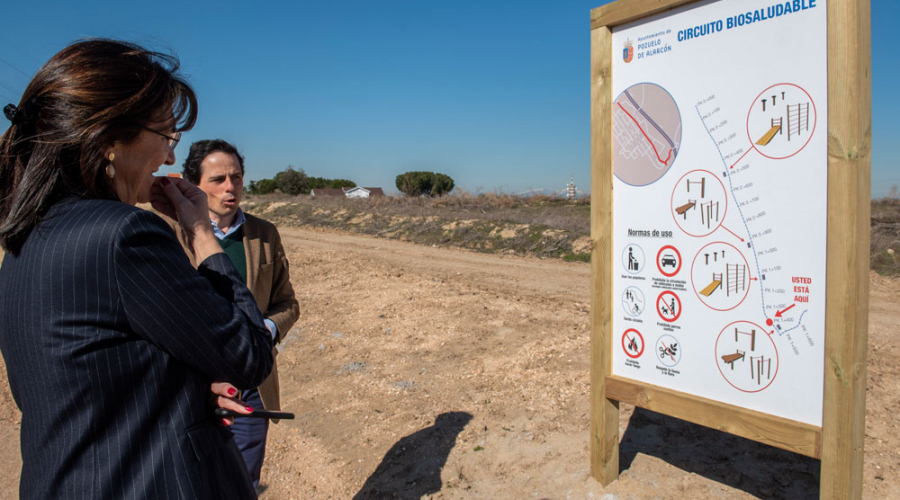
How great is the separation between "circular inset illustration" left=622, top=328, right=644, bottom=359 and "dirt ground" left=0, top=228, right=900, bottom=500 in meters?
0.84

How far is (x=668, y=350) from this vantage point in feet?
9.40

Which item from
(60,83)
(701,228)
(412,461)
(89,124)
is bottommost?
(412,461)

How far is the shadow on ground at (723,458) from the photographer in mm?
3202

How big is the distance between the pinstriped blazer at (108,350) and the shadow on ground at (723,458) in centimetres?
287

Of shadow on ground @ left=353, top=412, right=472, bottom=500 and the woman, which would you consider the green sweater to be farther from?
shadow on ground @ left=353, top=412, right=472, bottom=500

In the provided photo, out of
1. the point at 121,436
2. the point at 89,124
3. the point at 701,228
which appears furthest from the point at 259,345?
the point at 701,228

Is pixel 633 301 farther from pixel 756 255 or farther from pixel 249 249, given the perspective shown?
pixel 249 249

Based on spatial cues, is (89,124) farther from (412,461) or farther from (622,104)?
(412,461)

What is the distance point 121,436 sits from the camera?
52.0 inches

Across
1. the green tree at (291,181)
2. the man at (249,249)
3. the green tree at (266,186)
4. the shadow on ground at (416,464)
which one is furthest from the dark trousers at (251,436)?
the green tree at (266,186)

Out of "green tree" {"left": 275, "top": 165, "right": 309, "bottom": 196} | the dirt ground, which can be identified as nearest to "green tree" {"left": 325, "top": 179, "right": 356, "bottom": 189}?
"green tree" {"left": 275, "top": 165, "right": 309, "bottom": 196}

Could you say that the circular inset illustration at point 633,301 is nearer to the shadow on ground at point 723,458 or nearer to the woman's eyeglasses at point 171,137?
the shadow on ground at point 723,458

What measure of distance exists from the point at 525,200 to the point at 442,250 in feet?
59.0

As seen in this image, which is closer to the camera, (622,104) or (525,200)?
(622,104)
